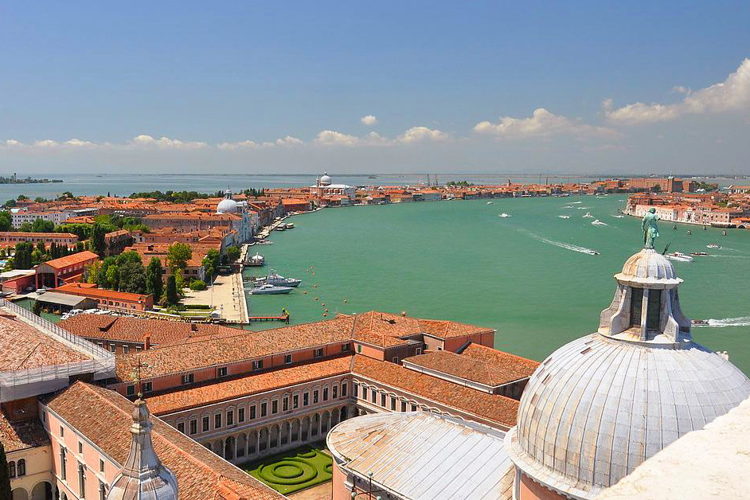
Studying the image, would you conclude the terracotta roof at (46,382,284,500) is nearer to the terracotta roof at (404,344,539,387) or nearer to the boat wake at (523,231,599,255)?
the terracotta roof at (404,344,539,387)

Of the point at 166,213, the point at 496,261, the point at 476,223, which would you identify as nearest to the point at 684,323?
the point at 496,261

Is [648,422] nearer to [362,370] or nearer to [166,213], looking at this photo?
[362,370]

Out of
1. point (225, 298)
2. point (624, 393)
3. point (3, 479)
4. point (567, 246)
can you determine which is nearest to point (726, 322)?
point (225, 298)

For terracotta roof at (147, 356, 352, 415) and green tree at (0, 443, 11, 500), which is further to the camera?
terracotta roof at (147, 356, 352, 415)

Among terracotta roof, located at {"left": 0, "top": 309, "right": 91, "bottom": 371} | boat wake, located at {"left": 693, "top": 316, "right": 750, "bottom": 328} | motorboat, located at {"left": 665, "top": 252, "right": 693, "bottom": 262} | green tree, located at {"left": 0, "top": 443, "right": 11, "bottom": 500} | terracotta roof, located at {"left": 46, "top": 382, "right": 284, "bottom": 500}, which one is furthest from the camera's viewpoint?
motorboat, located at {"left": 665, "top": 252, "right": 693, "bottom": 262}

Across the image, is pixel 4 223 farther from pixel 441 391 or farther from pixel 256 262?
pixel 441 391

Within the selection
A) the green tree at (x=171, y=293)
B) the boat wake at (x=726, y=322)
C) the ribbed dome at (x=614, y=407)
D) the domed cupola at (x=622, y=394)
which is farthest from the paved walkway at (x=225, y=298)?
the ribbed dome at (x=614, y=407)

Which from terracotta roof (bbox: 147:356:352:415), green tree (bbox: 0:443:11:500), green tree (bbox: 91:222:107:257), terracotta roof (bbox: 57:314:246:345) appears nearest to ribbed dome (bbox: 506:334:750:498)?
green tree (bbox: 0:443:11:500)
